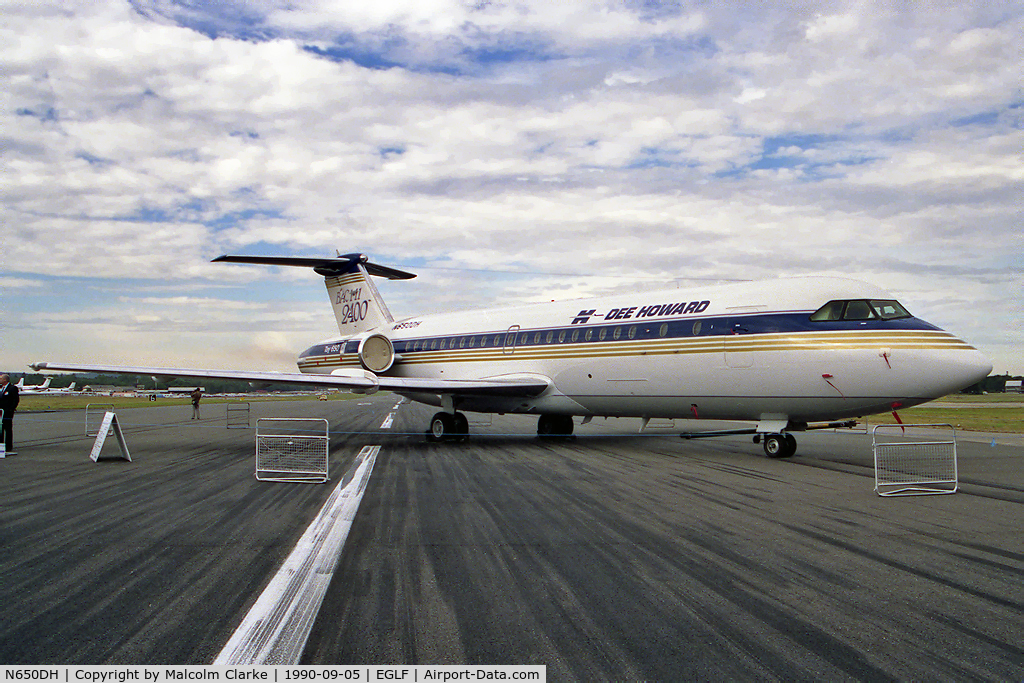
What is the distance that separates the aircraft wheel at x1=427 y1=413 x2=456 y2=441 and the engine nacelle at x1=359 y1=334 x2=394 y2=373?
16.0 feet

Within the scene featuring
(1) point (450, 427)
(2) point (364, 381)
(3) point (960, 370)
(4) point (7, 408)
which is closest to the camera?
(3) point (960, 370)

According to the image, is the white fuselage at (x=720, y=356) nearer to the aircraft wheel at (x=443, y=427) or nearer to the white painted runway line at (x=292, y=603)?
the aircraft wheel at (x=443, y=427)

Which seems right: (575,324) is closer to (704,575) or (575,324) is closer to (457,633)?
(704,575)

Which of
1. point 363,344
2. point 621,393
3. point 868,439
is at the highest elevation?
point 363,344

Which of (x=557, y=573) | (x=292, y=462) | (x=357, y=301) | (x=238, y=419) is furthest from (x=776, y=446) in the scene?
(x=238, y=419)

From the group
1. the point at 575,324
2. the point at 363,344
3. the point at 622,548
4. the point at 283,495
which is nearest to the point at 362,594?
the point at 622,548

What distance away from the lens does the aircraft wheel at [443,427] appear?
21.2m

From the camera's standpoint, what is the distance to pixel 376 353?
25812 millimetres

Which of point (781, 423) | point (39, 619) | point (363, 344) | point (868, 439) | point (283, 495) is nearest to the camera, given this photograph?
point (39, 619)

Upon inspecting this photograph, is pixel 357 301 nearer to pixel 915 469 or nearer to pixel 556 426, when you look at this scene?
pixel 556 426

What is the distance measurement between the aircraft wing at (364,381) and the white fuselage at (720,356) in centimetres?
50

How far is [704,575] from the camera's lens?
5988mm

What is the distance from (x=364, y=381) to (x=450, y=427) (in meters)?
3.01

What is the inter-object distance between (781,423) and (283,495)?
1077 centimetres
